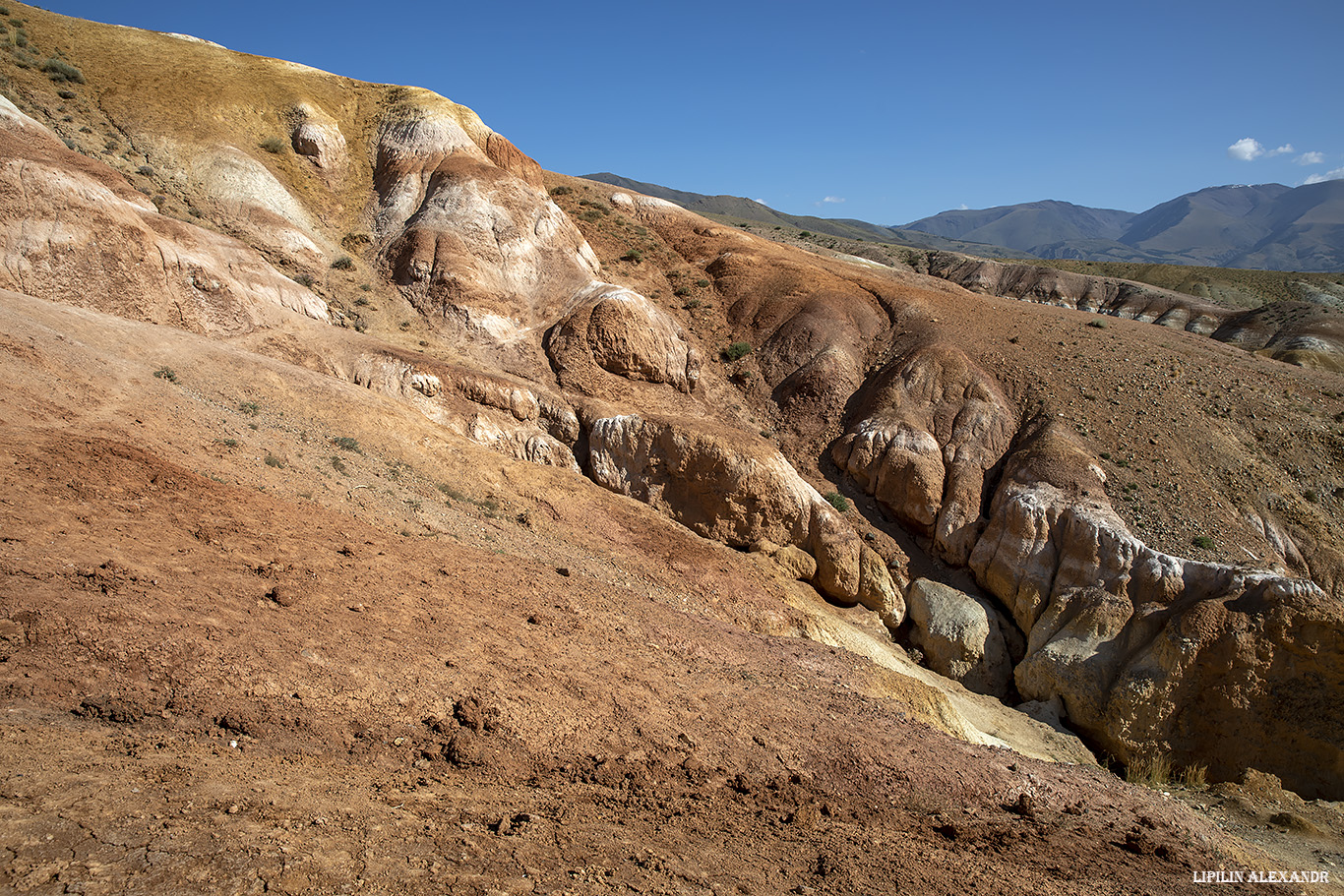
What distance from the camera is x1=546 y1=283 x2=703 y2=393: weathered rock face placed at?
2286 cm

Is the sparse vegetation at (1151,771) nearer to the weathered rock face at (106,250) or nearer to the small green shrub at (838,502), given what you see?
the small green shrub at (838,502)

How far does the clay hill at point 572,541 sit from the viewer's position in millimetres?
6297

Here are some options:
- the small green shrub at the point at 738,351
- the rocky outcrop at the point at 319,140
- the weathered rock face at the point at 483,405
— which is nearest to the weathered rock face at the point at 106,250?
the weathered rock face at the point at 483,405

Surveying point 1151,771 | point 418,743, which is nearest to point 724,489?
point 1151,771

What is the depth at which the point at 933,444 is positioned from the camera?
71.5ft

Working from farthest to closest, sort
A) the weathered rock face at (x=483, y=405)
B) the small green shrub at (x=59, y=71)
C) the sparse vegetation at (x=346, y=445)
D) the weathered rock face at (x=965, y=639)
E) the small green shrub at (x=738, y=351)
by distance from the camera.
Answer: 1. the small green shrub at (x=738, y=351)
2. the small green shrub at (x=59, y=71)
3. the weathered rock face at (x=965, y=639)
4. the weathered rock face at (x=483, y=405)
5. the sparse vegetation at (x=346, y=445)

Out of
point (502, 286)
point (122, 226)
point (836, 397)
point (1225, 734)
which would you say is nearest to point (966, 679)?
point (1225, 734)

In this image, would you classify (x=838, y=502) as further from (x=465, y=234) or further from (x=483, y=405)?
(x=465, y=234)

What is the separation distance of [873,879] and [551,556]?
907 centimetres

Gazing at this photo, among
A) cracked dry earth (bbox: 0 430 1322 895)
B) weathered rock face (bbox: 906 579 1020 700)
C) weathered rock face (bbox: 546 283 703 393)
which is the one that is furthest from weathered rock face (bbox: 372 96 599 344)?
weathered rock face (bbox: 906 579 1020 700)

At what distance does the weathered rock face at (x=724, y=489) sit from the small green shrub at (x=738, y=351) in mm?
7747

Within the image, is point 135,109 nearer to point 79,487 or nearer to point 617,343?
point 617,343

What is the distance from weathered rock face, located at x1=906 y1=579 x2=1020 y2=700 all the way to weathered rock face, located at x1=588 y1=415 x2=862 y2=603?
82.8 inches

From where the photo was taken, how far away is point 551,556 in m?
14.4
